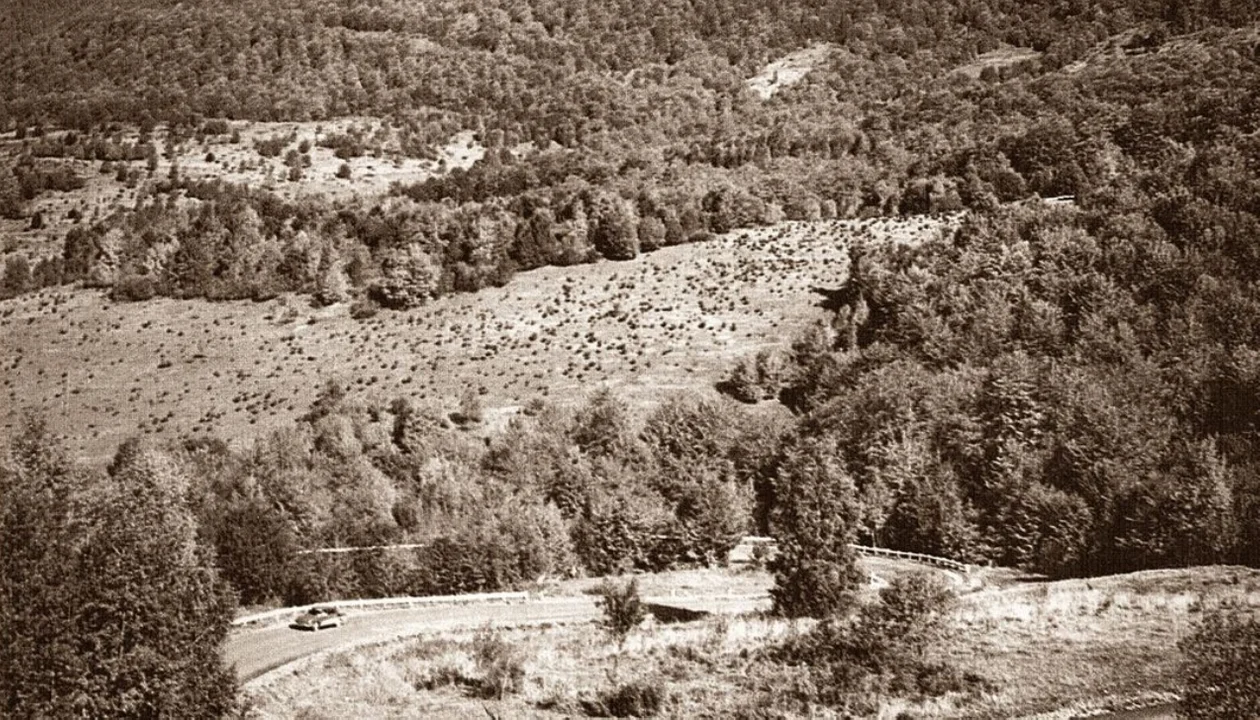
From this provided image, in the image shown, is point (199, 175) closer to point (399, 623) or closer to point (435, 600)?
point (435, 600)

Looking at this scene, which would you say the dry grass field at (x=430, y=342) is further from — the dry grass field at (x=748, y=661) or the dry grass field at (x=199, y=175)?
the dry grass field at (x=748, y=661)

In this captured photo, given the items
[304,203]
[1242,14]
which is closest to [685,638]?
[304,203]

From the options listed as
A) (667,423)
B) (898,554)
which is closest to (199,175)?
(667,423)

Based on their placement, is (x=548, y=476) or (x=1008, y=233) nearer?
(x=548, y=476)

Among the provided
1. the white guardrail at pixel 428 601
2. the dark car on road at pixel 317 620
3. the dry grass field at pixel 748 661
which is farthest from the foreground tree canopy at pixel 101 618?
the white guardrail at pixel 428 601

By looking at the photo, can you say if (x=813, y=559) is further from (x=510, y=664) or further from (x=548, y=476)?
(x=548, y=476)

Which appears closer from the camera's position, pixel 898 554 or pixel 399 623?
pixel 399 623

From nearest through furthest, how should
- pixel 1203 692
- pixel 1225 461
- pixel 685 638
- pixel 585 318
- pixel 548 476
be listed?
pixel 1203 692
pixel 685 638
pixel 1225 461
pixel 548 476
pixel 585 318
